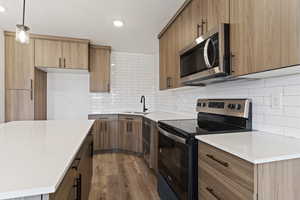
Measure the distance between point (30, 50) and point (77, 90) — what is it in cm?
121

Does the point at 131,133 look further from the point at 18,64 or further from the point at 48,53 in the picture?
the point at 18,64

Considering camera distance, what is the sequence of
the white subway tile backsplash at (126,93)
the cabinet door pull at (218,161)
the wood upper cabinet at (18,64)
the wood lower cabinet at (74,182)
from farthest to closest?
the wood upper cabinet at (18,64) < the white subway tile backsplash at (126,93) < the cabinet door pull at (218,161) < the wood lower cabinet at (74,182)

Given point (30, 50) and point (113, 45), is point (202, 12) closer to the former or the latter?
point (113, 45)

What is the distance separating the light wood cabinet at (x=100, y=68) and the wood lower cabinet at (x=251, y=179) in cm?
319

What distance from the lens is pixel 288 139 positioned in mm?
1199

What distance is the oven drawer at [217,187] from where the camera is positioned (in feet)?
3.02

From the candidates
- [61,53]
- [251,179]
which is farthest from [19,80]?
[251,179]

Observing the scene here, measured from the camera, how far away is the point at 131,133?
3777 millimetres

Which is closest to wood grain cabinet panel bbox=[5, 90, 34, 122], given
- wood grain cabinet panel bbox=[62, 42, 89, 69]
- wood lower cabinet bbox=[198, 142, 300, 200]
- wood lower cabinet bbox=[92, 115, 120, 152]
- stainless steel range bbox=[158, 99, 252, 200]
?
wood grain cabinet panel bbox=[62, 42, 89, 69]

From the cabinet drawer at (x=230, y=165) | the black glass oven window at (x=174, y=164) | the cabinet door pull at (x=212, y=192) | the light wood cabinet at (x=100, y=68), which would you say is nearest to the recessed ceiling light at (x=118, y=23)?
the light wood cabinet at (x=100, y=68)

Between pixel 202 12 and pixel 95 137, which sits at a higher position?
pixel 202 12

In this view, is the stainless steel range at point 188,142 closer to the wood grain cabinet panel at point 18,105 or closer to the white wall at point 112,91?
the white wall at point 112,91

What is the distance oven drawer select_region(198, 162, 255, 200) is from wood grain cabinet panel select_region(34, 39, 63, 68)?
3183 millimetres

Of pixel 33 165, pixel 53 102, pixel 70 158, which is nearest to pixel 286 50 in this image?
pixel 70 158
